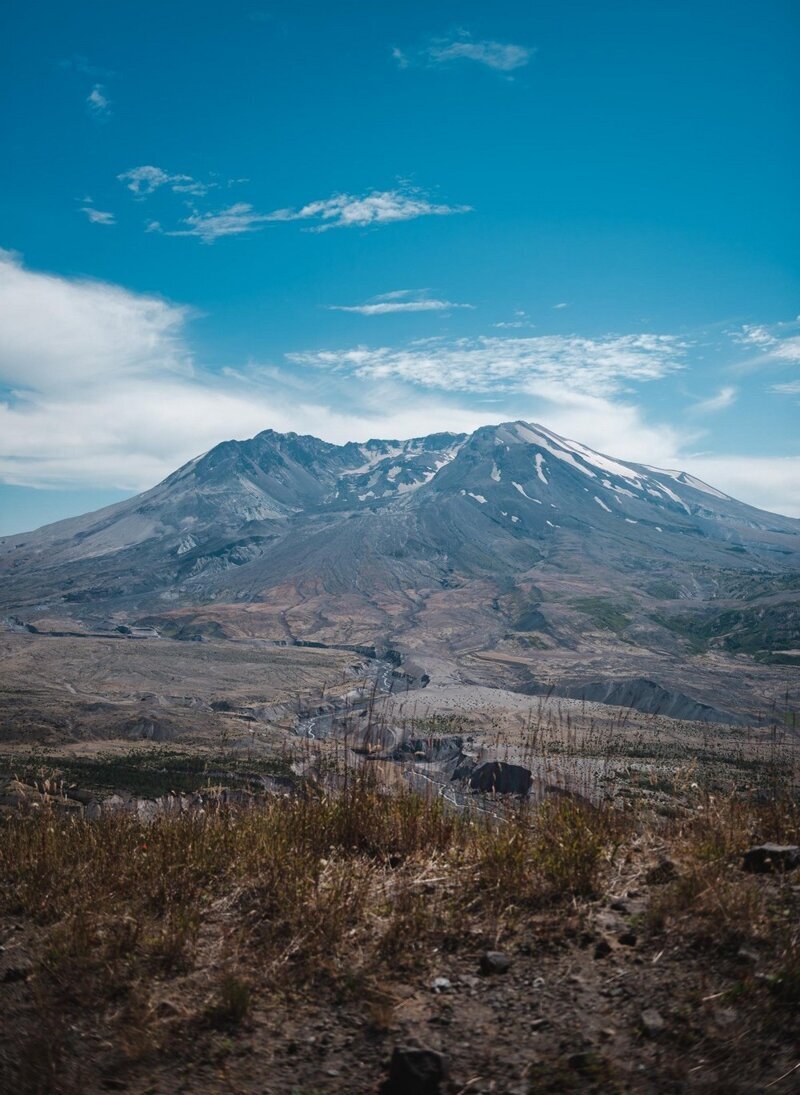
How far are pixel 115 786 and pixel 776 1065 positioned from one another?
3232 cm

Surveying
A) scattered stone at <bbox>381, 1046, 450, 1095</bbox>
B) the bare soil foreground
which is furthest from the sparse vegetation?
scattered stone at <bbox>381, 1046, 450, 1095</bbox>

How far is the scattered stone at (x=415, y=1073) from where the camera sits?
231 centimetres

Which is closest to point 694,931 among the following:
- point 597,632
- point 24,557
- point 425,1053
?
point 425,1053

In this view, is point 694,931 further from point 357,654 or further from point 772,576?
point 772,576

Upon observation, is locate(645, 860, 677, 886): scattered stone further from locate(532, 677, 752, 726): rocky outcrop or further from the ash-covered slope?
the ash-covered slope

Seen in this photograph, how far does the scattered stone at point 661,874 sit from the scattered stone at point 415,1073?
1.76m

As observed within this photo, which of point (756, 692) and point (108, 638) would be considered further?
point (108, 638)

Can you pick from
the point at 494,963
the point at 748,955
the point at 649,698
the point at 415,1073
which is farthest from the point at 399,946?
the point at 649,698

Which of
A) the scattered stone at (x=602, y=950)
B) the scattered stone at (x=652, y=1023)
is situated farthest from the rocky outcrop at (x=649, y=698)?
the scattered stone at (x=652, y=1023)

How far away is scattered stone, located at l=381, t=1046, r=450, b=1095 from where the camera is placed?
2.31 meters

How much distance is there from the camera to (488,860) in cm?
374

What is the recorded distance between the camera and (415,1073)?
91.5 inches

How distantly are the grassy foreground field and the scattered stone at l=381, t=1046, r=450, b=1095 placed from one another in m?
0.03

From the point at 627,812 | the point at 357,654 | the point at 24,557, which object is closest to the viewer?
the point at 627,812
